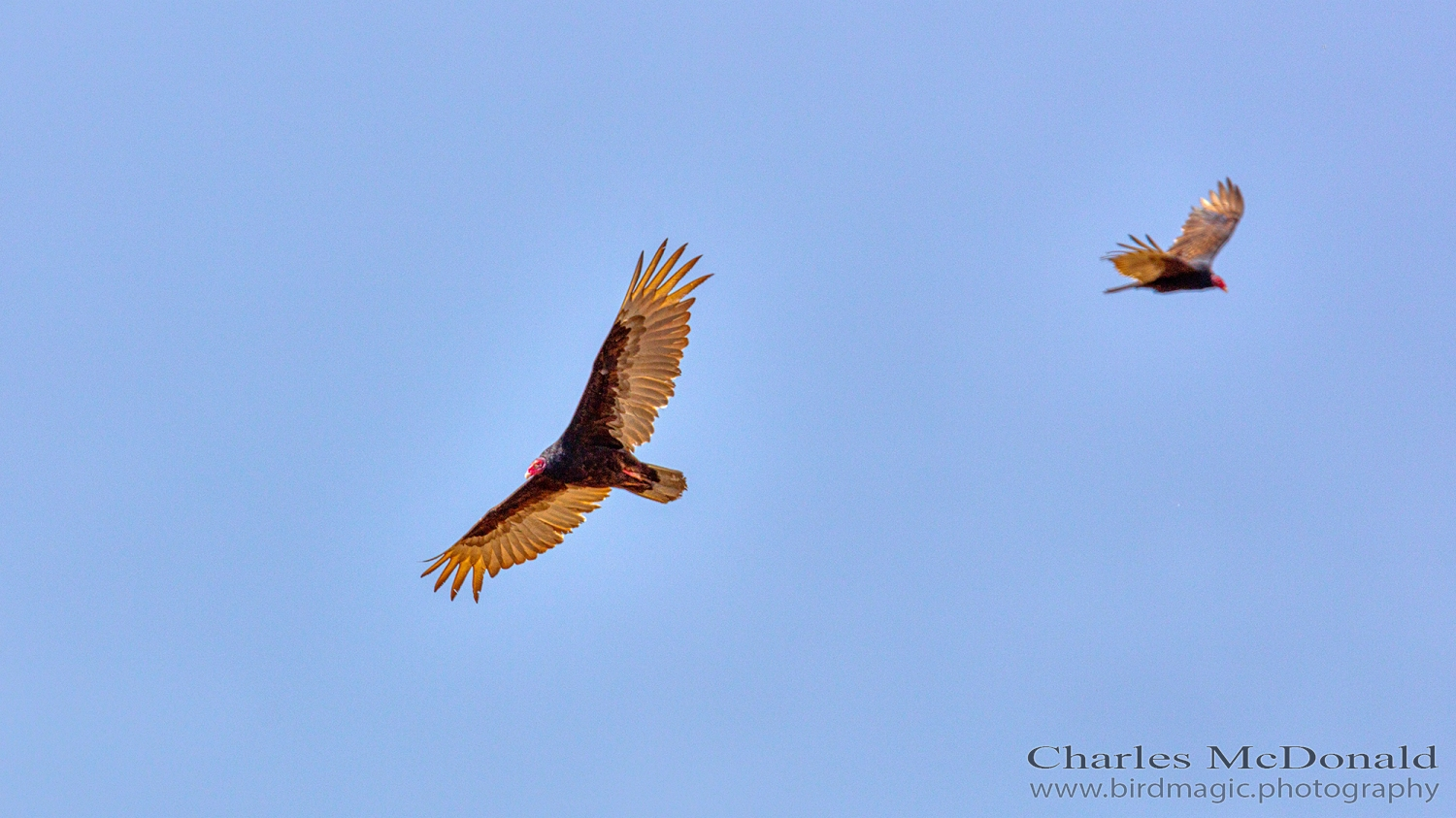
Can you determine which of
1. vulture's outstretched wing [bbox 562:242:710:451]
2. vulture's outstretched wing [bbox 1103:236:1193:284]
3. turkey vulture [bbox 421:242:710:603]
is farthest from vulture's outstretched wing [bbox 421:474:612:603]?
vulture's outstretched wing [bbox 1103:236:1193:284]

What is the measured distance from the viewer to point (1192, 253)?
17844mm

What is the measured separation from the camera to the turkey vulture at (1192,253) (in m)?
17.3

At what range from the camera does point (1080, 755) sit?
2158cm

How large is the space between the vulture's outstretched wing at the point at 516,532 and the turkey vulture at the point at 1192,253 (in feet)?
28.4

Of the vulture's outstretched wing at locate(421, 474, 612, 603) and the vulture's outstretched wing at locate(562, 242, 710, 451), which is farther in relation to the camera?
the vulture's outstretched wing at locate(421, 474, 612, 603)

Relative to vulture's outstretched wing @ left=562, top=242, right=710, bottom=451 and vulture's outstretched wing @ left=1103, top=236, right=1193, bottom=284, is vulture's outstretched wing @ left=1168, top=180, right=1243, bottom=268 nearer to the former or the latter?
vulture's outstretched wing @ left=1103, top=236, right=1193, bottom=284

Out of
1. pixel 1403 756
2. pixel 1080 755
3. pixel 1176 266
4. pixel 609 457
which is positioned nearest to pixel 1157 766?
pixel 1080 755

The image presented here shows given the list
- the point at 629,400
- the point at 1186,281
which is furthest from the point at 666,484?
the point at 1186,281

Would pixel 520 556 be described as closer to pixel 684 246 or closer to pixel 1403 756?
pixel 684 246

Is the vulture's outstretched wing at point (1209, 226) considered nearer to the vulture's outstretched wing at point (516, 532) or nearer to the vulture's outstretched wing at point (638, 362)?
the vulture's outstretched wing at point (638, 362)

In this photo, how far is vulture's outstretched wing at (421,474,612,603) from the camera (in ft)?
66.5

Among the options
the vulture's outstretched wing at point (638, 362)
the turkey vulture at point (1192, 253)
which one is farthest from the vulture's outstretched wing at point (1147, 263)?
the vulture's outstretched wing at point (638, 362)

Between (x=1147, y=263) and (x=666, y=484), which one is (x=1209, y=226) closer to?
(x=1147, y=263)

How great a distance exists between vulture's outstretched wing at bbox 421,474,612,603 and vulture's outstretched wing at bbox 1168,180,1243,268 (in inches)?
368
